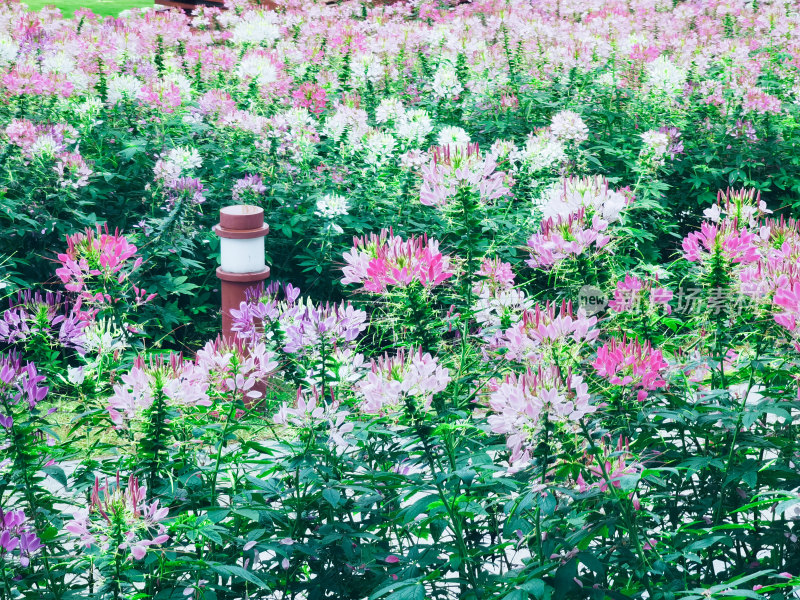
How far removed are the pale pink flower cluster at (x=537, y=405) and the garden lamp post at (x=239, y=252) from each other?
2.50m

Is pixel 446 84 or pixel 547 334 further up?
pixel 446 84

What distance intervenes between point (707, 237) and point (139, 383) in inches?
57.2

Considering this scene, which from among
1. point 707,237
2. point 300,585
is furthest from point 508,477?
point 707,237

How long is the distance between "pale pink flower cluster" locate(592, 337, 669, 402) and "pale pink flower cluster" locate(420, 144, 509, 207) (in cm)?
59

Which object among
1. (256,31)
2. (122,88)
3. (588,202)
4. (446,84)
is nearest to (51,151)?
(122,88)

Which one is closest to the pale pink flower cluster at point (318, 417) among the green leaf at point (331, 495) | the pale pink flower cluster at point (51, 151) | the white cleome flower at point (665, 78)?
the green leaf at point (331, 495)

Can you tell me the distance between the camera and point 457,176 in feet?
7.82

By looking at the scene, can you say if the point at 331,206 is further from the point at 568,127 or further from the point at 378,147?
the point at 568,127

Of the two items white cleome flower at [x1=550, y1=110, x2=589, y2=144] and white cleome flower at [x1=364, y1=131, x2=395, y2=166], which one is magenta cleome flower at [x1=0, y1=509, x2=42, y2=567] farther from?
white cleome flower at [x1=550, y1=110, x2=589, y2=144]

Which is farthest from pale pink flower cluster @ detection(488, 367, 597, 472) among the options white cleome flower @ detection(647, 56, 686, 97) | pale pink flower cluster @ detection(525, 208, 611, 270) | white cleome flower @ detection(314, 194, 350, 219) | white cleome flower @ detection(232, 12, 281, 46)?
white cleome flower @ detection(232, 12, 281, 46)

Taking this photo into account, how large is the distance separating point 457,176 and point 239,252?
1996 mm

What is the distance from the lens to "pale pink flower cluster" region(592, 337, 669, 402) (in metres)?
2.02

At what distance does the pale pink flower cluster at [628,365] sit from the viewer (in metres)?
2.02

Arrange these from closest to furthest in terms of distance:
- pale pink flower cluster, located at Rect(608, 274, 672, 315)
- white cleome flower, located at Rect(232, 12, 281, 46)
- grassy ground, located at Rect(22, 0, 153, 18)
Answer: pale pink flower cluster, located at Rect(608, 274, 672, 315), white cleome flower, located at Rect(232, 12, 281, 46), grassy ground, located at Rect(22, 0, 153, 18)
